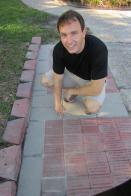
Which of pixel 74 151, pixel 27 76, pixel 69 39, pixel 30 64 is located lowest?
pixel 30 64

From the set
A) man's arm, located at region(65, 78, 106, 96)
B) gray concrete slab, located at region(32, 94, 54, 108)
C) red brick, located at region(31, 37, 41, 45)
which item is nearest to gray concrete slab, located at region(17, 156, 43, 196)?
man's arm, located at region(65, 78, 106, 96)

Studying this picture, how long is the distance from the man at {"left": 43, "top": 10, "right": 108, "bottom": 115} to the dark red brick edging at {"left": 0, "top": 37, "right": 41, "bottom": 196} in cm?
39

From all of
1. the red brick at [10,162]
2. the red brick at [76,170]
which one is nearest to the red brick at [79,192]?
the red brick at [76,170]

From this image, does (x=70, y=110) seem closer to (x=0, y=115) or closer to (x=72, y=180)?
(x=0, y=115)

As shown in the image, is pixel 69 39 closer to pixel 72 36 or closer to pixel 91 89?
pixel 72 36

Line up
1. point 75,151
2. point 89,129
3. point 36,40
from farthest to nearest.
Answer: point 36,40 → point 89,129 → point 75,151

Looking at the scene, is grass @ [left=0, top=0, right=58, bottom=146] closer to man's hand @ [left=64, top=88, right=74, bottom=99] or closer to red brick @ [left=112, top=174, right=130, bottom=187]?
man's hand @ [left=64, top=88, right=74, bottom=99]

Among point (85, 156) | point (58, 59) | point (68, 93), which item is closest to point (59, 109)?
point (68, 93)

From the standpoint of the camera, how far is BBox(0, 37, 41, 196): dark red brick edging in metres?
3.09

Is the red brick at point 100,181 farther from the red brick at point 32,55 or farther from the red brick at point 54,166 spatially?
the red brick at point 32,55

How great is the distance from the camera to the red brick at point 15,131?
3.63 meters

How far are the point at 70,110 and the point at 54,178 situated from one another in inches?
48.8

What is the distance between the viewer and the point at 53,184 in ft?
10.2

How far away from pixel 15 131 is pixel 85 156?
0.71 m
